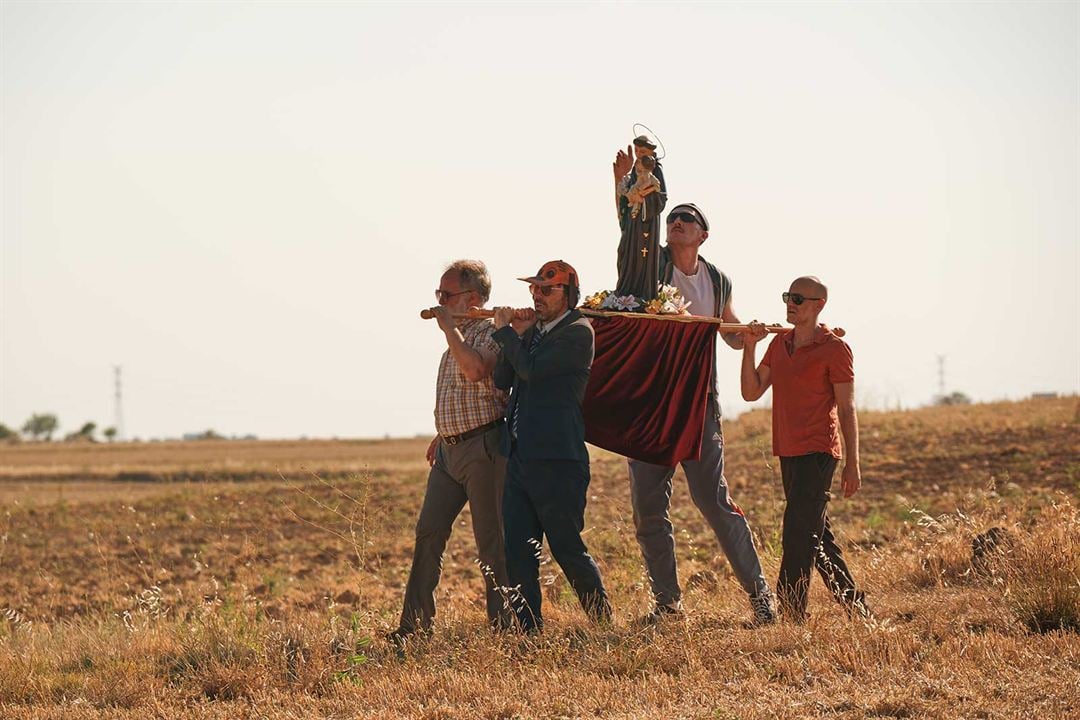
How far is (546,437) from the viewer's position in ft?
23.8

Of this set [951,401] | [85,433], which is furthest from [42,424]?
[951,401]

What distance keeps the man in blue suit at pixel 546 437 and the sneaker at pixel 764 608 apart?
0.93m

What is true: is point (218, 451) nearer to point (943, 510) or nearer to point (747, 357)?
point (943, 510)

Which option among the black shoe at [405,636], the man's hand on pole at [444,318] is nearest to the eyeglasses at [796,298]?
the man's hand on pole at [444,318]

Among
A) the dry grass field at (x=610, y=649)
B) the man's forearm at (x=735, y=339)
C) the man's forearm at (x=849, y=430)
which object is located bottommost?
the dry grass field at (x=610, y=649)

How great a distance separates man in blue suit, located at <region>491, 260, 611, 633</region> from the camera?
286 inches

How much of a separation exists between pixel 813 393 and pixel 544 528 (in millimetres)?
1743

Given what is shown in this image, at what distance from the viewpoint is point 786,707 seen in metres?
6.05

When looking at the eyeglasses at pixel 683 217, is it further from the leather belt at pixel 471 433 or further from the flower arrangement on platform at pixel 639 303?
the leather belt at pixel 471 433

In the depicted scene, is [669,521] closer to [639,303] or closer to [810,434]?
[810,434]

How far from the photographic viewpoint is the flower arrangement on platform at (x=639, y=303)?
7895 millimetres

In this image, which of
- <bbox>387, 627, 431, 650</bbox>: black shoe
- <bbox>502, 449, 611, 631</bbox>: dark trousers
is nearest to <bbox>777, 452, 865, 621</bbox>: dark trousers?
<bbox>502, 449, 611, 631</bbox>: dark trousers

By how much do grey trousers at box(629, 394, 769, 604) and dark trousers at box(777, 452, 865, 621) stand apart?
0.19 m

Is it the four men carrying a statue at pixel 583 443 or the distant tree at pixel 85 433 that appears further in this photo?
the distant tree at pixel 85 433
